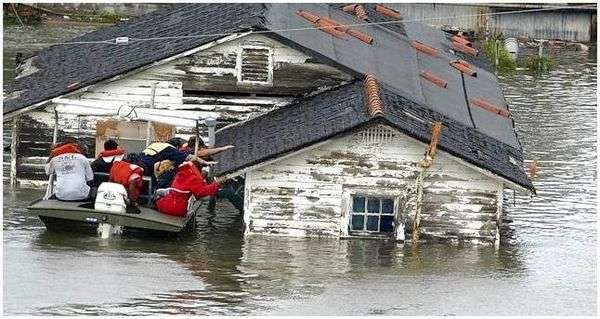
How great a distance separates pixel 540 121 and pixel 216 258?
602 inches

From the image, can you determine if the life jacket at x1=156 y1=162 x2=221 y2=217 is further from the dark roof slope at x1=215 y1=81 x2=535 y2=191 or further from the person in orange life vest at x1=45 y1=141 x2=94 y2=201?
the person in orange life vest at x1=45 y1=141 x2=94 y2=201

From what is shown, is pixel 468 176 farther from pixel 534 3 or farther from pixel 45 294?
pixel 534 3

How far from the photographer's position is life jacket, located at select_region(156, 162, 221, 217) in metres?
21.7

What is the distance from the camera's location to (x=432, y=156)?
21.7 meters

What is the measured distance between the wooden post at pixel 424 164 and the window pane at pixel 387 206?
14.9 inches

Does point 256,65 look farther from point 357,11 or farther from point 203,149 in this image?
point 357,11

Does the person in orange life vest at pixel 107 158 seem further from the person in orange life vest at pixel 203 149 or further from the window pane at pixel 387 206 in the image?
the window pane at pixel 387 206

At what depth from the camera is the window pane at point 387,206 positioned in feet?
73.4

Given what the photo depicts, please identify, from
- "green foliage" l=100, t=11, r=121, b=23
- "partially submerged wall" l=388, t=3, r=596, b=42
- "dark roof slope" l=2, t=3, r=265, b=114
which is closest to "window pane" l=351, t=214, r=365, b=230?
"dark roof slope" l=2, t=3, r=265, b=114

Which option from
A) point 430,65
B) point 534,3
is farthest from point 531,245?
point 534,3

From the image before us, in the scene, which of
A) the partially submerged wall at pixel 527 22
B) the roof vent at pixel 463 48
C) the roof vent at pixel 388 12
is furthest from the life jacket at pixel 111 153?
the partially submerged wall at pixel 527 22

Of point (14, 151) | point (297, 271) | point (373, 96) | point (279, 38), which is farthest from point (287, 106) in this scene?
point (297, 271)

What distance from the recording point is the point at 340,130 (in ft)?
71.5

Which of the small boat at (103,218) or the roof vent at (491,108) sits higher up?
the roof vent at (491,108)
